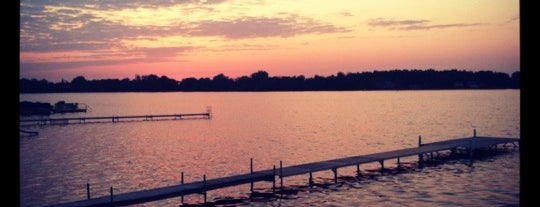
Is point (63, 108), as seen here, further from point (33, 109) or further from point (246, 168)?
point (246, 168)

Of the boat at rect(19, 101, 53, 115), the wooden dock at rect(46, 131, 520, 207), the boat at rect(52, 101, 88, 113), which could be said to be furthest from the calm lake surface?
the boat at rect(52, 101, 88, 113)

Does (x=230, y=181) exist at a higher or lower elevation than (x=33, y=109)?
lower

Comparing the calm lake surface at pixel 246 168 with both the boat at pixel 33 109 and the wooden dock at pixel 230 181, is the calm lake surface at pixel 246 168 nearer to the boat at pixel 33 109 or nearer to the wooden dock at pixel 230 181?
the wooden dock at pixel 230 181

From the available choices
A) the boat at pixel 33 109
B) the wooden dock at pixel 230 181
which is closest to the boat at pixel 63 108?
the boat at pixel 33 109

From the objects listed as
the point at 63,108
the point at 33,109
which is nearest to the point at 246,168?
the point at 33,109

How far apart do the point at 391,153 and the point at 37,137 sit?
53120 mm

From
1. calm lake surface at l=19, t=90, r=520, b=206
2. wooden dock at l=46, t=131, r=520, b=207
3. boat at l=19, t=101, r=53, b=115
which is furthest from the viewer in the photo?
boat at l=19, t=101, r=53, b=115

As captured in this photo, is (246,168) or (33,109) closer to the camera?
(246,168)

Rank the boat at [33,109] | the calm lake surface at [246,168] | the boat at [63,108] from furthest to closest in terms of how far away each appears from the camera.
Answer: the boat at [63,108]
the boat at [33,109]
the calm lake surface at [246,168]

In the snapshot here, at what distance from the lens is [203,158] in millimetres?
51688

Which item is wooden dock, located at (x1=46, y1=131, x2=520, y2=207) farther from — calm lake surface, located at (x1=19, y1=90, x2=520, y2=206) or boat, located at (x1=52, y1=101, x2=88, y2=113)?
boat, located at (x1=52, y1=101, x2=88, y2=113)

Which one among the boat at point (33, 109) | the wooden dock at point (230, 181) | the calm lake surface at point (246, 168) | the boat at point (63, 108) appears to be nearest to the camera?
the wooden dock at point (230, 181)
